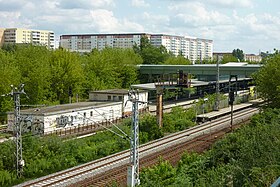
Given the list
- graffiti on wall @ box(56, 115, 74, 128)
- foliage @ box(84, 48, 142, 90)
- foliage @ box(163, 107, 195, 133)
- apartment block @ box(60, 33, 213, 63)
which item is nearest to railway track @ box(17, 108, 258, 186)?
foliage @ box(163, 107, 195, 133)

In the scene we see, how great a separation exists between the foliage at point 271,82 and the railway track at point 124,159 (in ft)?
20.8

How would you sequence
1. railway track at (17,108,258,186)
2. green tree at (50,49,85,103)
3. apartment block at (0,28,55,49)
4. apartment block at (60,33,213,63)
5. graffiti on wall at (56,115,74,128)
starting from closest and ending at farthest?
railway track at (17,108,258,186) → graffiti on wall at (56,115,74,128) → green tree at (50,49,85,103) → apartment block at (0,28,55,49) → apartment block at (60,33,213,63)

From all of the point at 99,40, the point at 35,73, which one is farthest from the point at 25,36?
the point at 35,73

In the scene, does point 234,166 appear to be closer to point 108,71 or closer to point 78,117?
point 78,117

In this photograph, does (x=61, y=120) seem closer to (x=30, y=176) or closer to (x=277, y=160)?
(x=30, y=176)

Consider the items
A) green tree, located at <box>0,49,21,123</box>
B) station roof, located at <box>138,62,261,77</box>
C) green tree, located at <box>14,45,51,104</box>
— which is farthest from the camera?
station roof, located at <box>138,62,261,77</box>

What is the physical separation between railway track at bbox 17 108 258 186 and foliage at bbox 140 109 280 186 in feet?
9.67

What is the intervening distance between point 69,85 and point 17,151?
89.1ft

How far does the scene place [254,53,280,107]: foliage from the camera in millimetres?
41106

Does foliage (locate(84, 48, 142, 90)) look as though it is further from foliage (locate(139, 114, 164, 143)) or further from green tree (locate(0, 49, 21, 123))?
foliage (locate(139, 114, 164, 143))

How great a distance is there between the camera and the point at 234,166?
49.5 feet

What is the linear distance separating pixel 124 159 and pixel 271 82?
74.8ft

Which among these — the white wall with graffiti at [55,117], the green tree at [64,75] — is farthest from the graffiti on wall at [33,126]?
the green tree at [64,75]

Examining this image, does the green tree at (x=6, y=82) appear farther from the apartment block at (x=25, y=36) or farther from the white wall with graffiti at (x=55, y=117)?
the apartment block at (x=25, y=36)
